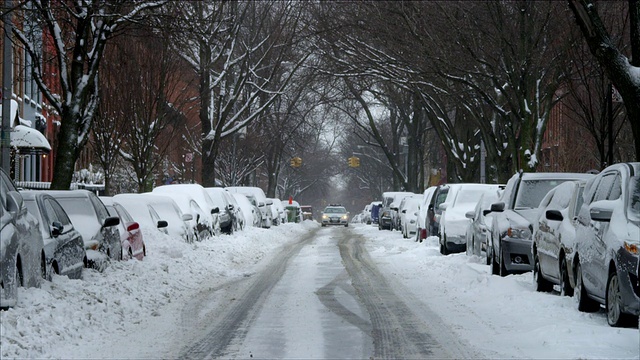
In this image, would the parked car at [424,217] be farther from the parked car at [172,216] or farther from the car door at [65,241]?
the car door at [65,241]

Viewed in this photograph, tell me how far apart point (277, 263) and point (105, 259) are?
8.94 metres

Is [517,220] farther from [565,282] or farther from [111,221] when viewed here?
[111,221]

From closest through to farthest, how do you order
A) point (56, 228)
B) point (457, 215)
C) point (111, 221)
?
point (56, 228) < point (111, 221) < point (457, 215)

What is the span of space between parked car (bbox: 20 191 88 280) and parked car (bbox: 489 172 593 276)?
22.7ft

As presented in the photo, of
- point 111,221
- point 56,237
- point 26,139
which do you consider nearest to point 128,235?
point 111,221

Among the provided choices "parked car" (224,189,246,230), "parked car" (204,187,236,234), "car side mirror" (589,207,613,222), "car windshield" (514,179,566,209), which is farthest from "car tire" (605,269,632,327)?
"parked car" (224,189,246,230)

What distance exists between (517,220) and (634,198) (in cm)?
669

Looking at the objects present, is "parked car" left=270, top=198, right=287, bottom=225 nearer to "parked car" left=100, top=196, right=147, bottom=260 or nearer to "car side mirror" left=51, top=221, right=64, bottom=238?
"parked car" left=100, top=196, right=147, bottom=260

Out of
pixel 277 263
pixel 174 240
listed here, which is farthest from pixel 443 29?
pixel 174 240

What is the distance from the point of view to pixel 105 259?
1689 cm

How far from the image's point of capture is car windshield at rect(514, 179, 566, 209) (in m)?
20.6

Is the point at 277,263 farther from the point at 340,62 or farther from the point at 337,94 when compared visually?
the point at 337,94

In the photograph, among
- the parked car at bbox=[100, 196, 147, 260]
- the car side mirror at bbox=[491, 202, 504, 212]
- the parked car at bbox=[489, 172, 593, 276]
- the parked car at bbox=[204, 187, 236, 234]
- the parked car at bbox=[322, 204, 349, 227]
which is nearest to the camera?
the parked car at bbox=[489, 172, 593, 276]

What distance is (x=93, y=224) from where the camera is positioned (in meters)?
17.6
